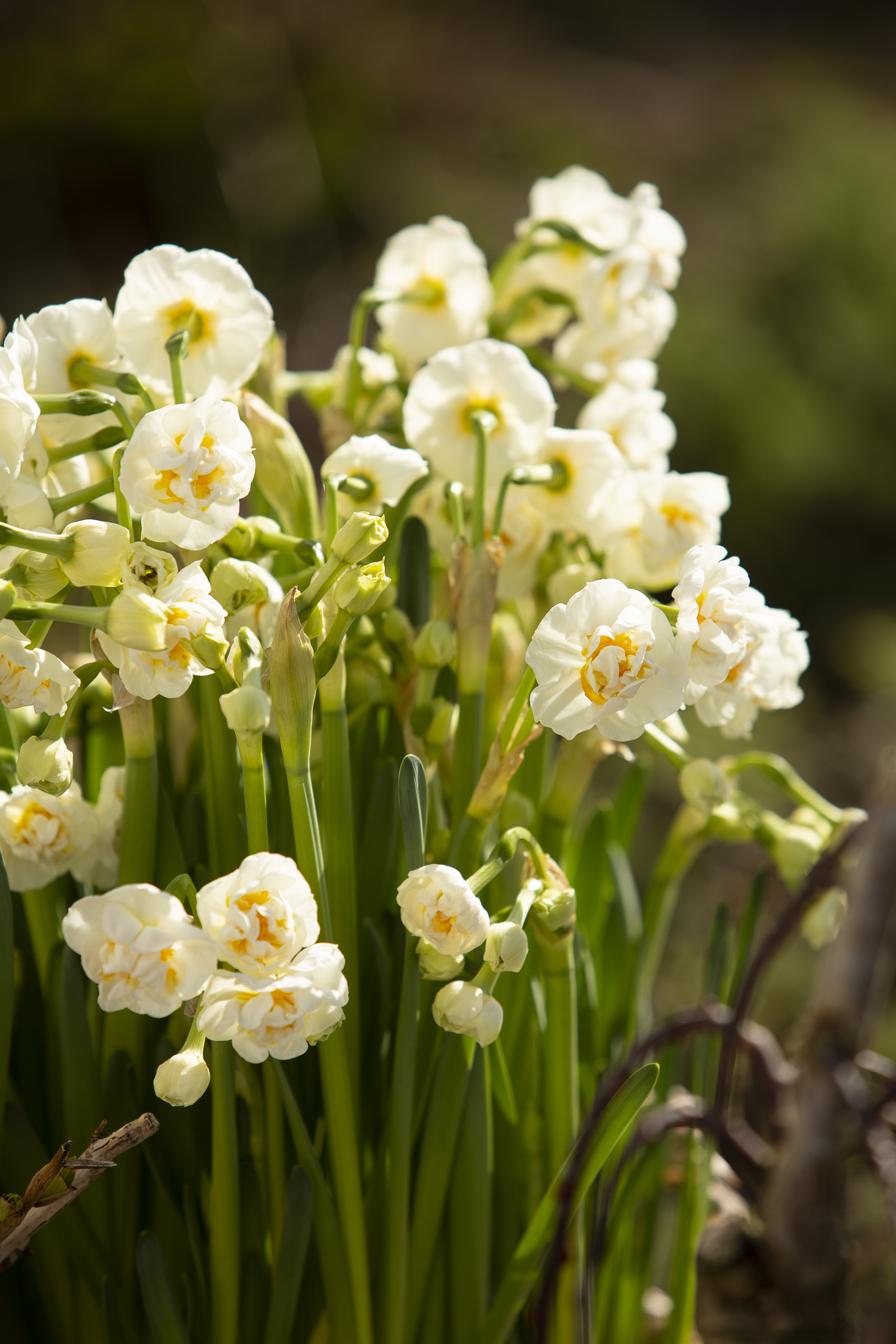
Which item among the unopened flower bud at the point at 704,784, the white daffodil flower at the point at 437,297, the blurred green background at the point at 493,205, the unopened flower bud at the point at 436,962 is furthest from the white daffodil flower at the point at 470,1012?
the blurred green background at the point at 493,205

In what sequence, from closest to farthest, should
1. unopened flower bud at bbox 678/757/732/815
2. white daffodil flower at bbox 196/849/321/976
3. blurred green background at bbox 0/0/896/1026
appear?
white daffodil flower at bbox 196/849/321/976, unopened flower bud at bbox 678/757/732/815, blurred green background at bbox 0/0/896/1026

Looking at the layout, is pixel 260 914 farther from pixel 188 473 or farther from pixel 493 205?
pixel 493 205

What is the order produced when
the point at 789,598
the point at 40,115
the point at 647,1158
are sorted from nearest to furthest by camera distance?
the point at 647,1158 → the point at 40,115 → the point at 789,598

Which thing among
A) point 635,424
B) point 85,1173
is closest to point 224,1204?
point 85,1173

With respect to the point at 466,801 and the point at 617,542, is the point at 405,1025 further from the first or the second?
the point at 617,542

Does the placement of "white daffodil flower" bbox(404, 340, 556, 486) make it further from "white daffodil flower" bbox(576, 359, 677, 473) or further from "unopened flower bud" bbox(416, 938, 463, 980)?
"unopened flower bud" bbox(416, 938, 463, 980)

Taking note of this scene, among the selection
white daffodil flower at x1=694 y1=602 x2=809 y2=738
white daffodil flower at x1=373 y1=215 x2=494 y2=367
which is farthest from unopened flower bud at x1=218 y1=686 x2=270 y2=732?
white daffodil flower at x1=373 y1=215 x2=494 y2=367

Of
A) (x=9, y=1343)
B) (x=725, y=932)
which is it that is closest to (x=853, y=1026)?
(x=725, y=932)
